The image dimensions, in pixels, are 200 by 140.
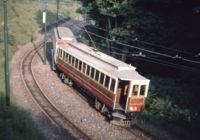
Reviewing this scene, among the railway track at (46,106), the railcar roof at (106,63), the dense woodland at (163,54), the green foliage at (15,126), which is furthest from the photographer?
the dense woodland at (163,54)

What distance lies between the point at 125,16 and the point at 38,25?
32378 millimetres

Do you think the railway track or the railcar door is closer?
the railway track

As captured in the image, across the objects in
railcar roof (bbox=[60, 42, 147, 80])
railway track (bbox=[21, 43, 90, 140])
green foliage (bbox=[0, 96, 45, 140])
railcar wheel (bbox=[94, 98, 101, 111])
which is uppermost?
railcar roof (bbox=[60, 42, 147, 80])

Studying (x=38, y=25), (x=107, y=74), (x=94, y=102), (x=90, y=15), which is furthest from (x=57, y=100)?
(x=38, y=25)

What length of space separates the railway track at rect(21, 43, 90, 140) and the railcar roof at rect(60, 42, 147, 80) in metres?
4.08

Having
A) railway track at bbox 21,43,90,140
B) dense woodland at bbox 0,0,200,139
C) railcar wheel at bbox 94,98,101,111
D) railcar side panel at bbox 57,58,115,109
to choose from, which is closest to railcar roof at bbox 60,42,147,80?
railcar side panel at bbox 57,58,115,109

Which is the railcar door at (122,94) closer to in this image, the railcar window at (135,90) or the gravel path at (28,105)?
the railcar window at (135,90)

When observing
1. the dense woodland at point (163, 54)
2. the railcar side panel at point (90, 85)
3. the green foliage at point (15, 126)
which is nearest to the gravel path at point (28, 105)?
the green foliage at point (15, 126)

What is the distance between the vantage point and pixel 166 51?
25.4 meters

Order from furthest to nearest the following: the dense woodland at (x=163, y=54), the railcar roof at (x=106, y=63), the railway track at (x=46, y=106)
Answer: the dense woodland at (x=163, y=54) → the railcar roof at (x=106, y=63) → the railway track at (x=46, y=106)

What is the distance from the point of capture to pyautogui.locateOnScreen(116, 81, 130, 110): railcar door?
21031 millimetres

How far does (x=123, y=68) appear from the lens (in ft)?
71.2

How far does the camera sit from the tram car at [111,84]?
810 inches

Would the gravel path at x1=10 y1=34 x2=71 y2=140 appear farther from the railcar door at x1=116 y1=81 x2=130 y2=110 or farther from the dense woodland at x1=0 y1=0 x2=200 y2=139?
the railcar door at x1=116 y1=81 x2=130 y2=110
